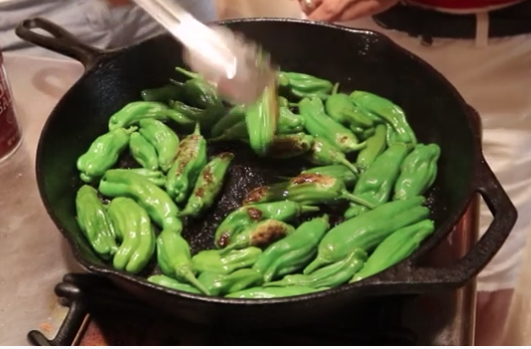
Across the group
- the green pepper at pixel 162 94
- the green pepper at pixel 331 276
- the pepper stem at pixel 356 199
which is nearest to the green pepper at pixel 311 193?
the pepper stem at pixel 356 199

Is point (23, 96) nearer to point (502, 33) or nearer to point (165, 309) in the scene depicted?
point (165, 309)

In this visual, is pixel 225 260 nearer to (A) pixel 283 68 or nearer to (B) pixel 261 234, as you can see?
(B) pixel 261 234

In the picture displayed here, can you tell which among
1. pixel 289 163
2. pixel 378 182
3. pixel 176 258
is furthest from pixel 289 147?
pixel 176 258

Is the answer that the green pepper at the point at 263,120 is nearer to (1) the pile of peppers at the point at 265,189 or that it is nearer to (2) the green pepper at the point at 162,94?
(1) the pile of peppers at the point at 265,189

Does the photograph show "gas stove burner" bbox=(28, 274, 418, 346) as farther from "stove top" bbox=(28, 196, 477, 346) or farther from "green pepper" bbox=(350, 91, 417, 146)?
"green pepper" bbox=(350, 91, 417, 146)

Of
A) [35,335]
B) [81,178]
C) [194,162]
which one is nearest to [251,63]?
[194,162]
